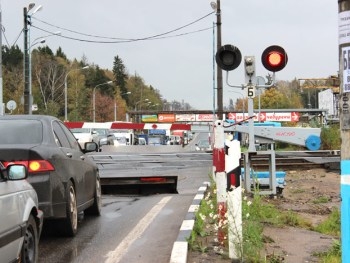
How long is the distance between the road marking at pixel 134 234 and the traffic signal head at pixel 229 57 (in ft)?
9.22

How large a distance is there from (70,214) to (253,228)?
7.69 feet

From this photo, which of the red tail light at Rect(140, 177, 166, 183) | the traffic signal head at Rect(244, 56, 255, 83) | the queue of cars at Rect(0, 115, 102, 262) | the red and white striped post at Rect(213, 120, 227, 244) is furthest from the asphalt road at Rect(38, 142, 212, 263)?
the traffic signal head at Rect(244, 56, 255, 83)

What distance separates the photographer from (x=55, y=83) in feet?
304

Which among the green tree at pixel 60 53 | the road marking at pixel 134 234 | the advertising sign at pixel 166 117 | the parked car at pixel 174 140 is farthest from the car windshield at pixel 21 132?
the green tree at pixel 60 53

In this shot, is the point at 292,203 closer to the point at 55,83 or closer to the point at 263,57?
the point at 263,57

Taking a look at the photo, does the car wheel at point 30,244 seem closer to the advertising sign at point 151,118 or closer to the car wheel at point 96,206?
the car wheel at point 96,206

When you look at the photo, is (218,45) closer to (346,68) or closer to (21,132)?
(21,132)

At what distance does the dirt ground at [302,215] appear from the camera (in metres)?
6.36

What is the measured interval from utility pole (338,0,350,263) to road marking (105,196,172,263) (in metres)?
2.96

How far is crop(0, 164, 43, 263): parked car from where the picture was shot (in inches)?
175

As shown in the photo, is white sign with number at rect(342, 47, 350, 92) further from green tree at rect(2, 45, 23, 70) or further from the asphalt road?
green tree at rect(2, 45, 23, 70)

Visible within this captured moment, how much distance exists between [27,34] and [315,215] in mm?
21881

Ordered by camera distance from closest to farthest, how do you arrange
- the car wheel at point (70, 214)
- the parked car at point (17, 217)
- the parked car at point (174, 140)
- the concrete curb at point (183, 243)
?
the parked car at point (17, 217) < the concrete curb at point (183, 243) < the car wheel at point (70, 214) < the parked car at point (174, 140)

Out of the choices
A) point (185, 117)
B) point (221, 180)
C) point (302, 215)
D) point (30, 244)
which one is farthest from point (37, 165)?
point (185, 117)
